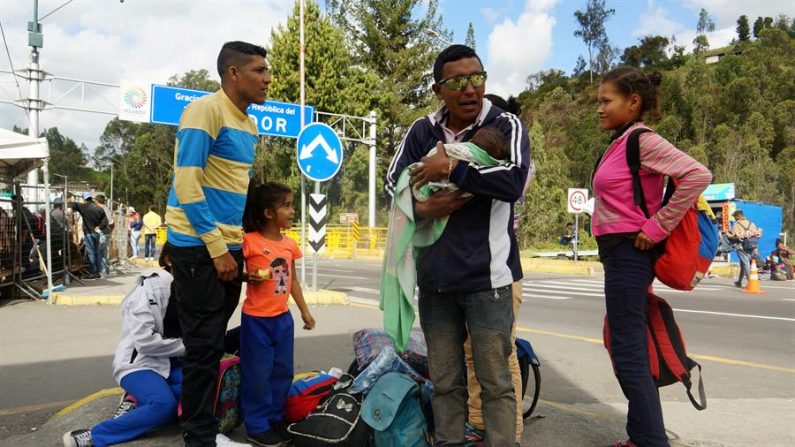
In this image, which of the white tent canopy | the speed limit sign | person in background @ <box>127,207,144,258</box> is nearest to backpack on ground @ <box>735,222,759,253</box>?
the speed limit sign

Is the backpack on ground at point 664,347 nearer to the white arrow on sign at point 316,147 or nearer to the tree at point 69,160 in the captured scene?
the white arrow on sign at point 316,147

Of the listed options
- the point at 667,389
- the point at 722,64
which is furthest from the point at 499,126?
the point at 722,64

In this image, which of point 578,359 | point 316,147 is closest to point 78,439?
point 578,359

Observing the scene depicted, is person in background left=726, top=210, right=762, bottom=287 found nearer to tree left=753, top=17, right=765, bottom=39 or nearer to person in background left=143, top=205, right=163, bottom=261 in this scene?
person in background left=143, top=205, right=163, bottom=261

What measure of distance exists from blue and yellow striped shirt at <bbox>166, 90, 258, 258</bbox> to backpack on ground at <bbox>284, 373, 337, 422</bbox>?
3.19 ft

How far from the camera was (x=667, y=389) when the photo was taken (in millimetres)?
4793

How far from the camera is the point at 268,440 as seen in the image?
3.11 m

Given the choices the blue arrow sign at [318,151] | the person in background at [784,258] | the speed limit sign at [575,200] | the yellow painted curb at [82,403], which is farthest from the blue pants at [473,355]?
the person in background at [784,258]

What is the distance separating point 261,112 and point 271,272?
8869 millimetres

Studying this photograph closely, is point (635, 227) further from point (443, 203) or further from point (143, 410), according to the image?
point (143, 410)

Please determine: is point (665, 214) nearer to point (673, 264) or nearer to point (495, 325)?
point (673, 264)

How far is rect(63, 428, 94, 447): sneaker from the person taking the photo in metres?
2.94

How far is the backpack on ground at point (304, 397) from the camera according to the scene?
3.35 meters

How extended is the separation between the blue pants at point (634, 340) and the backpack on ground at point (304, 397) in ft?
5.34
